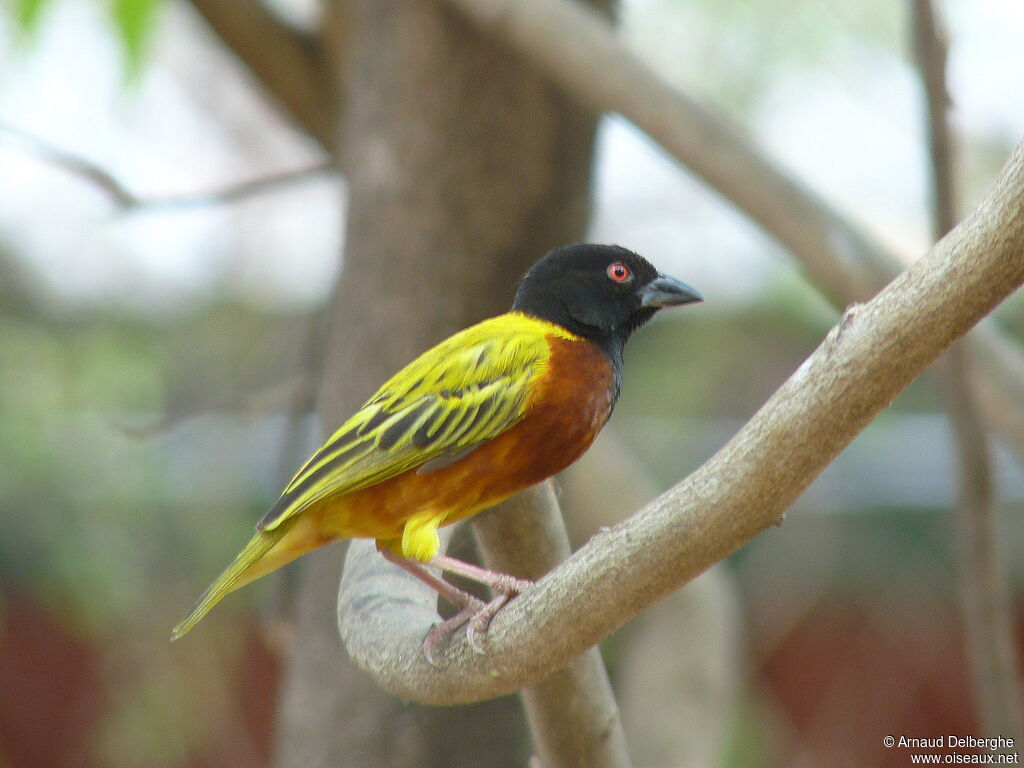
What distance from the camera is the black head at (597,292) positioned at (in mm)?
3090

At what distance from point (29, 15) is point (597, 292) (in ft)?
5.29

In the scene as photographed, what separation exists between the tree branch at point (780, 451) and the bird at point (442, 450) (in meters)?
0.69

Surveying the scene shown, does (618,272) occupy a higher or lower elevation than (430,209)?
higher

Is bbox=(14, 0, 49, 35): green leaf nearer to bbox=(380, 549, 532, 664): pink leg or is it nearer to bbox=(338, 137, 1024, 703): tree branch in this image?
bbox=(380, 549, 532, 664): pink leg

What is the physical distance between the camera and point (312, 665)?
12.2 feet

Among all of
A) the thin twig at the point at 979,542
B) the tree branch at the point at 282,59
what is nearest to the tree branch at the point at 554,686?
the thin twig at the point at 979,542

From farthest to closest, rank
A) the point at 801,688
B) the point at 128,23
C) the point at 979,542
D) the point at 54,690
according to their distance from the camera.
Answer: the point at 54,690 < the point at 801,688 < the point at 979,542 < the point at 128,23

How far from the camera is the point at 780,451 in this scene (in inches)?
60.2

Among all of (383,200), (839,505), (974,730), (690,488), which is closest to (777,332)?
(839,505)

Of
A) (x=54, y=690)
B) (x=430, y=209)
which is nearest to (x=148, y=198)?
(x=430, y=209)

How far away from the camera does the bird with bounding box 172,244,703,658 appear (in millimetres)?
2650

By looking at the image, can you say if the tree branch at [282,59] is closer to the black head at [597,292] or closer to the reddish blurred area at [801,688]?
the black head at [597,292]

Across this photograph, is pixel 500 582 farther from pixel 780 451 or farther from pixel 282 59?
pixel 282 59

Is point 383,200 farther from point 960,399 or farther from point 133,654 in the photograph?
point 133,654
